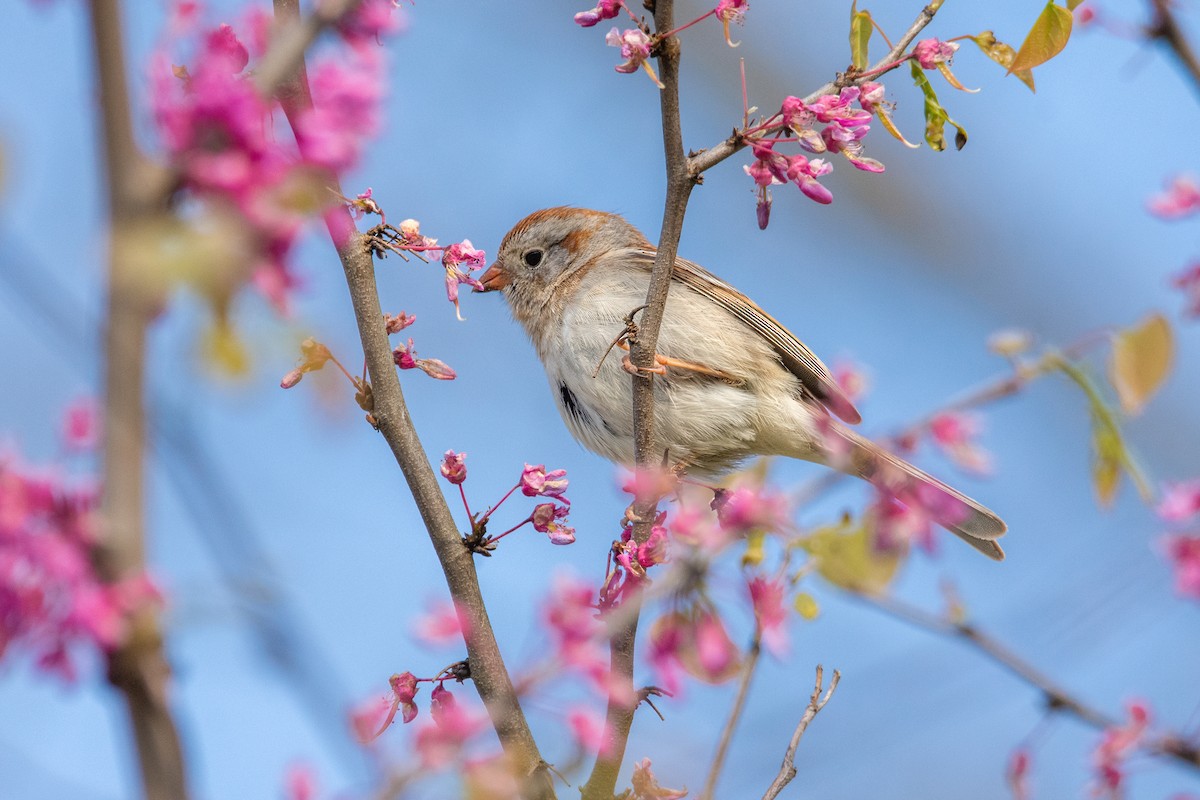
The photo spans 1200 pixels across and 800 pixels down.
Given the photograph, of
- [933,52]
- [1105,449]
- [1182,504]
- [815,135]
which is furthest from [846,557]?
[933,52]

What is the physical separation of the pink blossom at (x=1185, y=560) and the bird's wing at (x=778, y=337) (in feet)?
7.40

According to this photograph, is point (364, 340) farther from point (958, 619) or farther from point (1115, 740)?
point (1115, 740)

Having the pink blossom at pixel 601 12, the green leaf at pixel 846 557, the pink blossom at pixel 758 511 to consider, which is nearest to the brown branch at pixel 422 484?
the pink blossom at pixel 601 12

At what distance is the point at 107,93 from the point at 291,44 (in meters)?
0.24

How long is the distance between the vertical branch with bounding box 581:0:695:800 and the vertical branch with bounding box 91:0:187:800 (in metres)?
1.31

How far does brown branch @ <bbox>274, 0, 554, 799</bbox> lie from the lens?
2.64 metres

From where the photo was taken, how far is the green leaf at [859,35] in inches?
98.8

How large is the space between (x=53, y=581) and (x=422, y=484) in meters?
1.47

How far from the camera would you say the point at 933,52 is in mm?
2525

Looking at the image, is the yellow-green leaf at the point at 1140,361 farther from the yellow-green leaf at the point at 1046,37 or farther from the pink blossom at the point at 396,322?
the pink blossom at the point at 396,322

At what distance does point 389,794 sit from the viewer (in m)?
1.37

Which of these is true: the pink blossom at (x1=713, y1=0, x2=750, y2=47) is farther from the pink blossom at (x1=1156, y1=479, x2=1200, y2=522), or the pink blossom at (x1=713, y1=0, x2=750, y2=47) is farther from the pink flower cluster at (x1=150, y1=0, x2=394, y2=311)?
the pink flower cluster at (x1=150, y1=0, x2=394, y2=311)

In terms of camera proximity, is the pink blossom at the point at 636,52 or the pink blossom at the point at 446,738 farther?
the pink blossom at the point at 636,52

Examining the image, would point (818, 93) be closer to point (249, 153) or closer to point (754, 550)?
point (754, 550)
